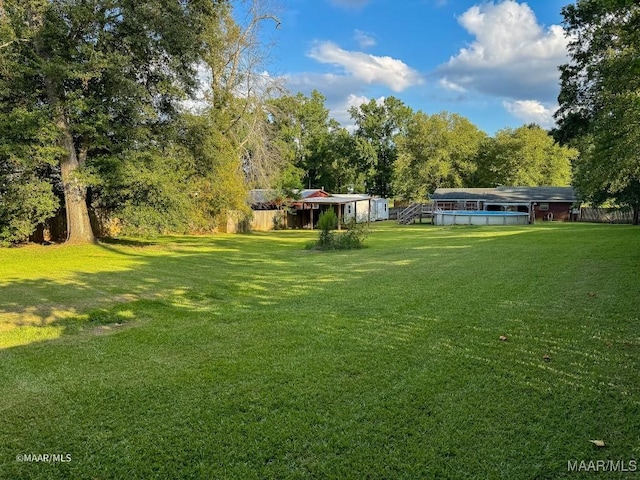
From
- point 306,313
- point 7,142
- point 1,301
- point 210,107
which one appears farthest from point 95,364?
point 210,107

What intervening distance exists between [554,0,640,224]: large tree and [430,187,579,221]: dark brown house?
969 centimetres

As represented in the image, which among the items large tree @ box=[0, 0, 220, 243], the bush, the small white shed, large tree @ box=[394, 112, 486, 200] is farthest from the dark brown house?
large tree @ box=[0, 0, 220, 243]

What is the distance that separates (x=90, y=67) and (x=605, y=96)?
1632cm

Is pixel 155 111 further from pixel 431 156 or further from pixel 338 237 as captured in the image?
pixel 431 156

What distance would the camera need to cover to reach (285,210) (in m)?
31.1

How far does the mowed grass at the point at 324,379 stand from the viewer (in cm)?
257

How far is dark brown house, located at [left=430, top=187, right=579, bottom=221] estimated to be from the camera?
37156 mm

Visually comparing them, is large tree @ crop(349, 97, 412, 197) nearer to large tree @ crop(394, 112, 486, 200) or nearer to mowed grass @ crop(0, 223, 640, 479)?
large tree @ crop(394, 112, 486, 200)

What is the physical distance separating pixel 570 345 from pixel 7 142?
15.3 meters

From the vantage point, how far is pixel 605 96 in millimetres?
13227

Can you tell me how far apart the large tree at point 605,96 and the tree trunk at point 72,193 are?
15.2 m

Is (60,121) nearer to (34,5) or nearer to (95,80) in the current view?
(95,80)

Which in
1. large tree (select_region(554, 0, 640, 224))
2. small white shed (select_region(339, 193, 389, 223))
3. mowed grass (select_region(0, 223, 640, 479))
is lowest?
mowed grass (select_region(0, 223, 640, 479))

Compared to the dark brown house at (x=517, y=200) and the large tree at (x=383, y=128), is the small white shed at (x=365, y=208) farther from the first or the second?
the large tree at (x=383, y=128)
